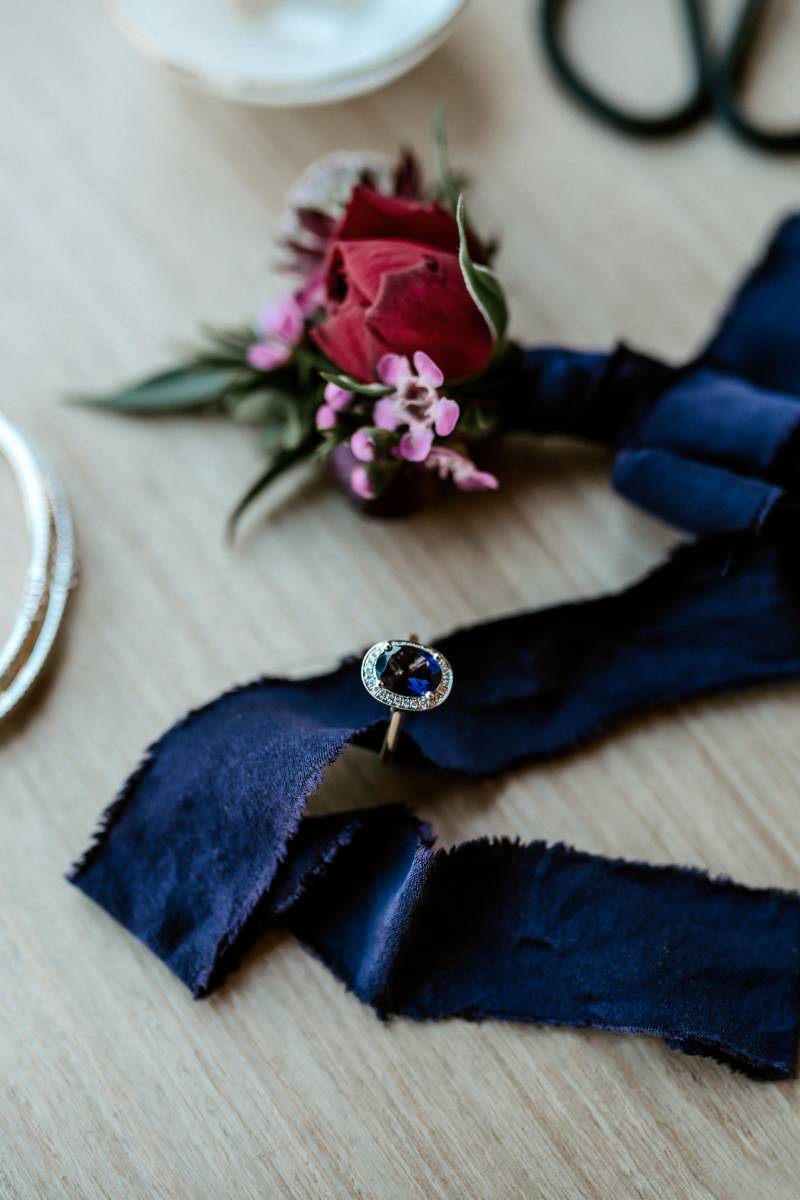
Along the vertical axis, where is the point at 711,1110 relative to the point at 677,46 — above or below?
below

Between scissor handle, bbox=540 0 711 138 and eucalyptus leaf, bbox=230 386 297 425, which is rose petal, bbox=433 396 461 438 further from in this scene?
scissor handle, bbox=540 0 711 138

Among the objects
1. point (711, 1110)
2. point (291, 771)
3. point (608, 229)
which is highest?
point (608, 229)

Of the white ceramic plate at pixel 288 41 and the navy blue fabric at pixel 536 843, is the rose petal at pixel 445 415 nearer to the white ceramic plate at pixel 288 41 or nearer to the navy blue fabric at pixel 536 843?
the navy blue fabric at pixel 536 843

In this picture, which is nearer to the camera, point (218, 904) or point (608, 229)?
point (218, 904)

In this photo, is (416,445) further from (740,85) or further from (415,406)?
(740,85)

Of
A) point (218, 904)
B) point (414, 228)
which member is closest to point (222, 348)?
point (414, 228)

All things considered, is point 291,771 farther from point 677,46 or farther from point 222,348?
point 677,46

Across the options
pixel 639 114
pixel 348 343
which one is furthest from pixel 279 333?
pixel 639 114

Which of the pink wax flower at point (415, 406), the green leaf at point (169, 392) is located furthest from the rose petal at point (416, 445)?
the green leaf at point (169, 392)
